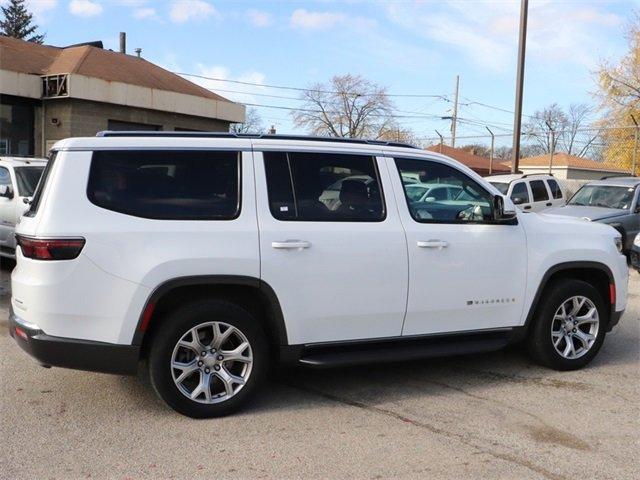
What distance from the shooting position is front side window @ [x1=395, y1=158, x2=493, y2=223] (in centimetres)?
501

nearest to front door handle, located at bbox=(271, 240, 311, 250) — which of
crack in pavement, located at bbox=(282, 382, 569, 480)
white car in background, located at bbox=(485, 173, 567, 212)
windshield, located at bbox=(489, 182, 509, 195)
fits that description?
crack in pavement, located at bbox=(282, 382, 569, 480)

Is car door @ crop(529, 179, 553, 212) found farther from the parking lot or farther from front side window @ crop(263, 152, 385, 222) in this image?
front side window @ crop(263, 152, 385, 222)

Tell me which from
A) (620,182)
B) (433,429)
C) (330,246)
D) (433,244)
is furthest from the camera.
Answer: (620,182)

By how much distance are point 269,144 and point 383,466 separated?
2347 millimetres

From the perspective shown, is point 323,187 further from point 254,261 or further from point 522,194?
point 522,194

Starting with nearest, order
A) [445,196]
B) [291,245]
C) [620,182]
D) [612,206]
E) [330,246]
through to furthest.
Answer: [291,245] < [330,246] < [445,196] < [612,206] < [620,182]

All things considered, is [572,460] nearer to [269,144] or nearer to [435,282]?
[435,282]

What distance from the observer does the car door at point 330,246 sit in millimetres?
4441

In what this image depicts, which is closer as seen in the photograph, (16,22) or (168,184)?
(168,184)

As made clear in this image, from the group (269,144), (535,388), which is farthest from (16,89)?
(535,388)

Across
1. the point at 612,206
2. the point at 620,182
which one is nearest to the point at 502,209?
the point at 612,206

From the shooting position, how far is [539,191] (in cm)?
1652

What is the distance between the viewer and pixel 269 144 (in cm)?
464

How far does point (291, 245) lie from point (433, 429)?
1.58 metres
